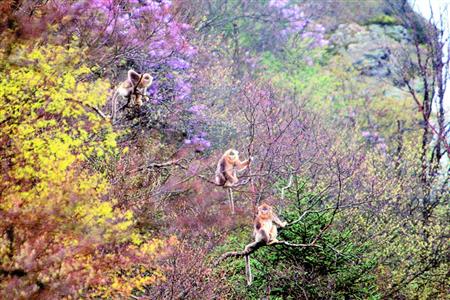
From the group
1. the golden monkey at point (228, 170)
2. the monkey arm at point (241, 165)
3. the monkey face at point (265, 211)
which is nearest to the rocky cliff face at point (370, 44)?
the golden monkey at point (228, 170)

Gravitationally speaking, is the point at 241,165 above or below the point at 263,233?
above

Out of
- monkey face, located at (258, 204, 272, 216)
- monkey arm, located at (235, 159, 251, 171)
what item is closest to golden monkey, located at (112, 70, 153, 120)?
monkey arm, located at (235, 159, 251, 171)

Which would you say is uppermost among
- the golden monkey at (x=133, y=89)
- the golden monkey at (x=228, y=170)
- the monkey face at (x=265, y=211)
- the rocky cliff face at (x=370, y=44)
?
the golden monkey at (x=133, y=89)

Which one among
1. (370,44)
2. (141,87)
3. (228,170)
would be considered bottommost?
(370,44)

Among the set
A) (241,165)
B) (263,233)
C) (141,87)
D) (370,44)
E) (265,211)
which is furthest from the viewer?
(370,44)

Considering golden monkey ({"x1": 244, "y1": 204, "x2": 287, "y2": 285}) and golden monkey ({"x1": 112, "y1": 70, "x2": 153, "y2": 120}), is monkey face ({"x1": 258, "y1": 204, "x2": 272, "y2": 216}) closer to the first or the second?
golden monkey ({"x1": 244, "y1": 204, "x2": 287, "y2": 285})

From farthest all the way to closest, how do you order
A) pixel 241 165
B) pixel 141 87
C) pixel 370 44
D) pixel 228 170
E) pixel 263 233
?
1. pixel 370 44
2. pixel 228 170
3. pixel 141 87
4. pixel 241 165
5. pixel 263 233

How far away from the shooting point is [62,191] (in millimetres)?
10773

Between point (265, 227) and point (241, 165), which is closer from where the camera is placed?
point (265, 227)

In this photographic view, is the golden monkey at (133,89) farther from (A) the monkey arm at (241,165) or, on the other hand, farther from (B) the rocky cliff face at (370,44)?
(B) the rocky cliff face at (370,44)

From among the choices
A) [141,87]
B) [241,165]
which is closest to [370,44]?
[241,165]

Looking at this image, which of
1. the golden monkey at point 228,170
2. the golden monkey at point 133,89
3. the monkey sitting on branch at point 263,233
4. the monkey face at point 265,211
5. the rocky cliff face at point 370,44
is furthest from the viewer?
the rocky cliff face at point 370,44

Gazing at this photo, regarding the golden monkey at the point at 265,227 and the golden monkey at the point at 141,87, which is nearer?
the golden monkey at the point at 265,227

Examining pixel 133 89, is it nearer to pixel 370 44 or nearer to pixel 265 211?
pixel 265 211
